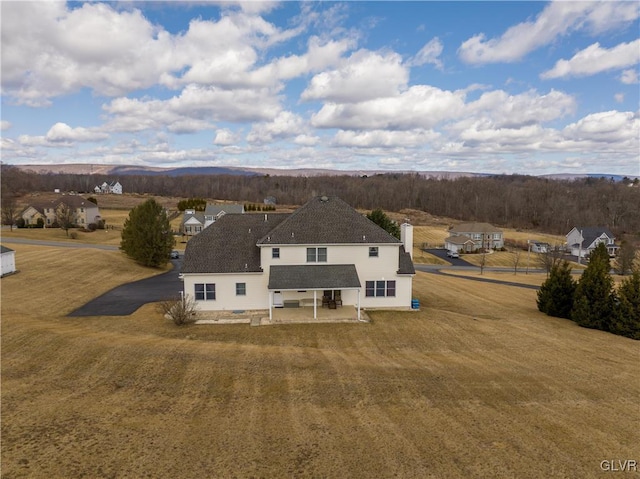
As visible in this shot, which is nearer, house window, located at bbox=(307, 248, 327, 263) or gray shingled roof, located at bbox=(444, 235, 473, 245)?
house window, located at bbox=(307, 248, 327, 263)

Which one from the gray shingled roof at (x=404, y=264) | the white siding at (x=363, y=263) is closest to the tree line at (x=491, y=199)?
the gray shingled roof at (x=404, y=264)

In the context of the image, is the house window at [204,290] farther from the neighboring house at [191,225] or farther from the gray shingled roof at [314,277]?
the neighboring house at [191,225]

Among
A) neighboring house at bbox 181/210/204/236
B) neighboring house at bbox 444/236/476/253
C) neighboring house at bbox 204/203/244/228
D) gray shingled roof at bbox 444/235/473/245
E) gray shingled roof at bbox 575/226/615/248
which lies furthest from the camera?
neighboring house at bbox 204/203/244/228

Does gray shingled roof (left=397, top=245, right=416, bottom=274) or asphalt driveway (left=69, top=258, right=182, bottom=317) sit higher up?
gray shingled roof (left=397, top=245, right=416, bottom=274)

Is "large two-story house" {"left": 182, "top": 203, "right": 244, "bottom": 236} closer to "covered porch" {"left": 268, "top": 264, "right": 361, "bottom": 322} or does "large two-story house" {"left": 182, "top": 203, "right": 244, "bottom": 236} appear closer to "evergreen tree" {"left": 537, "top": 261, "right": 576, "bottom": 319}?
"covered porch" {"left": 268, "top": 264, "right": 361, "bottom": 322}

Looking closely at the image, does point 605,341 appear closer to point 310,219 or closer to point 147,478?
point 310,219

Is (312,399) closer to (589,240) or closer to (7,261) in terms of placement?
(7,261)

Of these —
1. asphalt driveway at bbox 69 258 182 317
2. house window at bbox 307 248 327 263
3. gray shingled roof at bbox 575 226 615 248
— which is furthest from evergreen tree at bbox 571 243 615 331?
gray shingled roof at bbox 575 226 615 248
